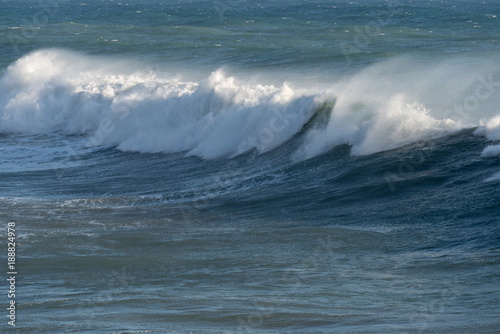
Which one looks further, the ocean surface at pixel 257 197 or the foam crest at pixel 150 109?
the foam crest at pixel 150 109

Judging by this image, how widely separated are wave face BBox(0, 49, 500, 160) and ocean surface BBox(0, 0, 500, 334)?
63 millimetres

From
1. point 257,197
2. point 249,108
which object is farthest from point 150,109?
point 257,197

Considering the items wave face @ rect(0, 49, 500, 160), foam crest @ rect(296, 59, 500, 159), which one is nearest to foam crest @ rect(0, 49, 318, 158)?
wave face @ rect(0, 49, 500, 160)

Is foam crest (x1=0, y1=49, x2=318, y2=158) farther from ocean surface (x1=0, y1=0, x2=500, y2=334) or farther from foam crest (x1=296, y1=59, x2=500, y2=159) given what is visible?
foam crest (x1=296, y1=59, x2=500, y2=159)

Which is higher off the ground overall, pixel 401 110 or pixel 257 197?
pixel 401 110

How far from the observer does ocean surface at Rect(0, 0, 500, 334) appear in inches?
280

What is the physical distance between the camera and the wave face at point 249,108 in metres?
14.9

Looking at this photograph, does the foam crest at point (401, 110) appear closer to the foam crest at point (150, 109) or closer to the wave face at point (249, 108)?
the wave face at point (249, 108)

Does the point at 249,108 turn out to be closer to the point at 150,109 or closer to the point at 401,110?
the point at 150,109

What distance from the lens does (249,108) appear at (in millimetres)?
18578

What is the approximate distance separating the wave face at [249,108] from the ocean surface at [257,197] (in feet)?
0.21

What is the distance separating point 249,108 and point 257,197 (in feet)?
19.5

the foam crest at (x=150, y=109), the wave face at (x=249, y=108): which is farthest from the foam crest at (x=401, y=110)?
the foam crest at (x=150, y=109)

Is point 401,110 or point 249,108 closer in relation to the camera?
point 401,110
